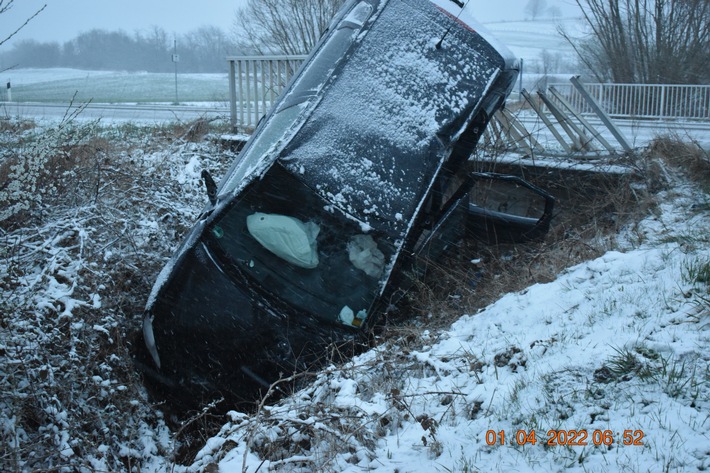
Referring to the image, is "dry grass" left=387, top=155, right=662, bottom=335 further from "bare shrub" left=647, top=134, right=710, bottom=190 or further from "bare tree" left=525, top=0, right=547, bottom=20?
"bare tree" left=525, top=0, right=547, bottom=20

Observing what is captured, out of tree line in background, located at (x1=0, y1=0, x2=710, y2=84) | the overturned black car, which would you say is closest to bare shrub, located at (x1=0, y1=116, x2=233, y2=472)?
the overturned black car

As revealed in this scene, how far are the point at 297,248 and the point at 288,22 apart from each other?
11847 millimetres

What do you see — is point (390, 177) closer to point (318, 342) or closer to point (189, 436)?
point (318, 342)

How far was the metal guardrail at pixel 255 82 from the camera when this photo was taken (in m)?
9.08

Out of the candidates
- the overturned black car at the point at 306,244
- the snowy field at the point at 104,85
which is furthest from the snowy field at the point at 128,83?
the overturned black car at the point at 306,244

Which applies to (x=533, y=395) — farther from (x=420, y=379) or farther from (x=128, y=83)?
(x=128, y=83)

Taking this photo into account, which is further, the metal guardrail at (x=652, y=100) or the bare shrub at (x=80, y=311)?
the metal guardrail at (x=652, y=100)

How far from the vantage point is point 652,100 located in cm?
1688

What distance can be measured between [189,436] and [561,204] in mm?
5011

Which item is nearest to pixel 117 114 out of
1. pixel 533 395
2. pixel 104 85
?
pixel 533 395

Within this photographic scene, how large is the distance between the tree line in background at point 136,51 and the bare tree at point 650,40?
3231 centimetres
